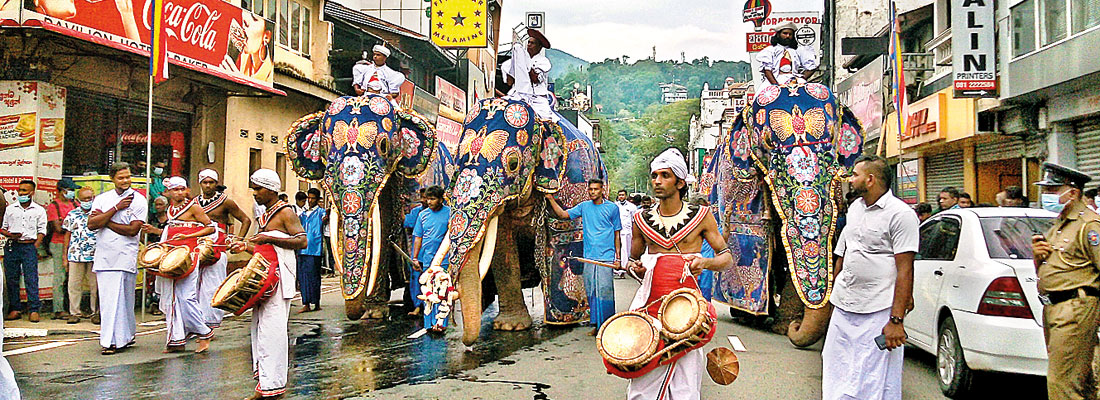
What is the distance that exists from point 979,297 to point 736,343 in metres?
3.21

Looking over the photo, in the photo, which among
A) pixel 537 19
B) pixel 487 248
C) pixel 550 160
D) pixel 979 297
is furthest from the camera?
pixel 537 19

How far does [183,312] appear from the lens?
8.67 m

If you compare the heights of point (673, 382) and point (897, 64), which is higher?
point (897, 64)

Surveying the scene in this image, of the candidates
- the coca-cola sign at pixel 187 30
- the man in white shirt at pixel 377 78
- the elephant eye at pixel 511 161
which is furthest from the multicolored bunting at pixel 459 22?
the elephant eye at pixel 511 161

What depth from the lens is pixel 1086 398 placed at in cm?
512

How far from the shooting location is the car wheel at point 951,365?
257 inches

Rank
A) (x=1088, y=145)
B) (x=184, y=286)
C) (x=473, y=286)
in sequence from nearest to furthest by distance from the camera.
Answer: (x=473, y=286)
(x=184, y=286)
(x=1088, y=145)

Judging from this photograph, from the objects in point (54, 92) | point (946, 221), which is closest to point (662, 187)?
point (946, 221)

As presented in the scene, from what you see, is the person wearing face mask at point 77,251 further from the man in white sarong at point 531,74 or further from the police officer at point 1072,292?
the police officer at point 1072,292

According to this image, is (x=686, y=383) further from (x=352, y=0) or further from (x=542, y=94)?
(x=352, y=0)

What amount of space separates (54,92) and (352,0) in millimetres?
14400

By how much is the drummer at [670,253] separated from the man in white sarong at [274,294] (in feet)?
7.97

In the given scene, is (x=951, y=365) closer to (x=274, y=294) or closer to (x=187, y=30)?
(x=274, y=294)

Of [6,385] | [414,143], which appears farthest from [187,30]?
[6,385]
